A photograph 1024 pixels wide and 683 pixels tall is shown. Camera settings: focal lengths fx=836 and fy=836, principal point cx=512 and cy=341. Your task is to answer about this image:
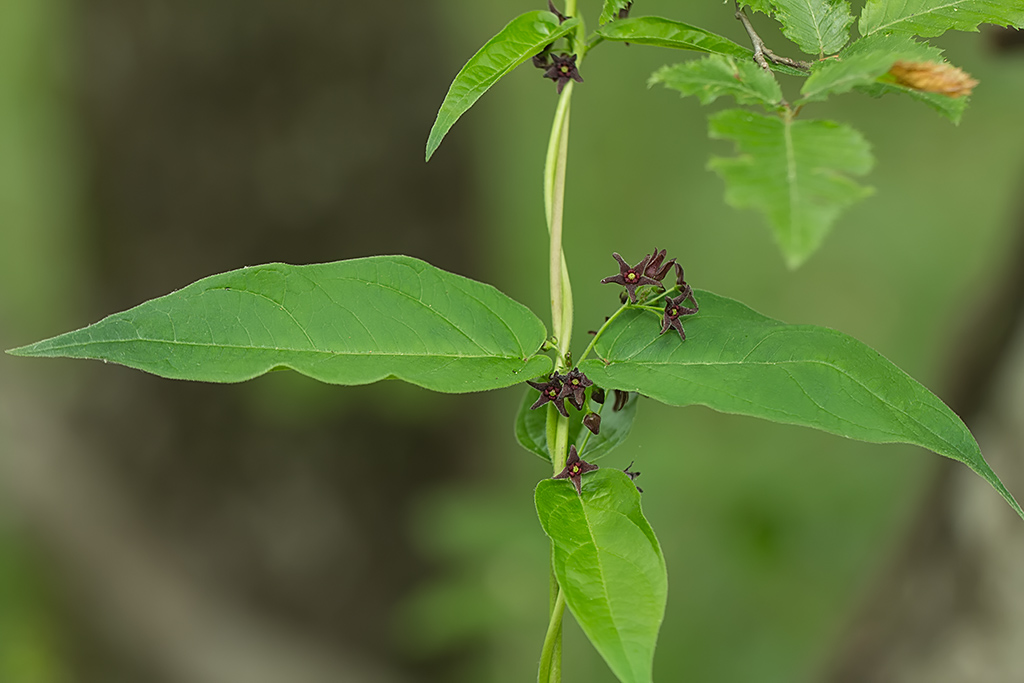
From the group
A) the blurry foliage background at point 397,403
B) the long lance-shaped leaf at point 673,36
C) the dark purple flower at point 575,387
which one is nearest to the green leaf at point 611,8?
the long lance-shaped leaf at point 673,36

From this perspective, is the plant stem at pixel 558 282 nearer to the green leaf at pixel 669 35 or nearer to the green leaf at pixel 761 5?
the green leaf at pixel 669 35

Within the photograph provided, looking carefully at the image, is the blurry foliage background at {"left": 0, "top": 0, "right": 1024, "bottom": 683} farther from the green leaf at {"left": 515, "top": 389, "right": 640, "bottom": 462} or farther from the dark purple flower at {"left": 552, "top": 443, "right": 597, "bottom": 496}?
the dark purple flower at {"left": 552, "top": 443, "right": 597, "bottom": 496}

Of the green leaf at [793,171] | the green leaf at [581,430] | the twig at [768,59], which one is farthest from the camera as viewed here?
the green leaf at [581,430]

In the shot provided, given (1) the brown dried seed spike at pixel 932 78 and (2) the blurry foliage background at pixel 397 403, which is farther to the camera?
(2) the blurry foliage background at pixel 397 403

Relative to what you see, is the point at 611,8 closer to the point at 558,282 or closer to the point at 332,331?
the point at 558,282

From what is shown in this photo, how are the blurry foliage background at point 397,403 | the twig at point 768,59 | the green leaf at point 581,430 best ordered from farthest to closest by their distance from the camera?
the blurry foliage background at point 397,403 → the green leaf at point 581,430 → the twig at point 768,59

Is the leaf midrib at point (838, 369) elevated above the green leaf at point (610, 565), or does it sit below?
above

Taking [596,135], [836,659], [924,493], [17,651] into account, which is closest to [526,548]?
[836,659]

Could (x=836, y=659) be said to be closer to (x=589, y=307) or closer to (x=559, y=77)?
(x=559, y=77)
